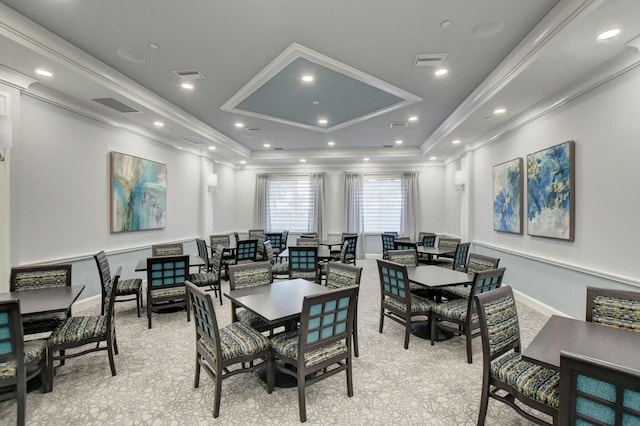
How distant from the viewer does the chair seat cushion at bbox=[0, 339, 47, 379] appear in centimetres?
188

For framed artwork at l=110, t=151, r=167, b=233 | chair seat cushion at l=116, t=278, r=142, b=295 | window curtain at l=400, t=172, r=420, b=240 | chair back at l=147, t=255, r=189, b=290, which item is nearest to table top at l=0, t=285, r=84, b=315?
chair back at l=147, t=255, r=189, b=290

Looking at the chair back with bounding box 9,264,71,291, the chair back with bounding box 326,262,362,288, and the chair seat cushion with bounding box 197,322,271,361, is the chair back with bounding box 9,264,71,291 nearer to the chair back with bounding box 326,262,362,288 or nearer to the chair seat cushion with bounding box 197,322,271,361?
the chair seat cushion with bounding box 197,322,271,361

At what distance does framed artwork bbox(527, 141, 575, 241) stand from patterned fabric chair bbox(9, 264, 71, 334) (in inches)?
228

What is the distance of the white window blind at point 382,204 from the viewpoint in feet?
29.4

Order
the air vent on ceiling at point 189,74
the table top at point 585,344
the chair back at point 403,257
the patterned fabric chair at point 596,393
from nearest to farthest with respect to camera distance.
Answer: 1. the patterned fabric chair at point 596,393
2. the table top at point 585,344
3. the air vent on ceiling at point 189,74
4. the chair back at point 403,257

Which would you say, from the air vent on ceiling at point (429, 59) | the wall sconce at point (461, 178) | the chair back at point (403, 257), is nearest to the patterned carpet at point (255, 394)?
the chair back at point (403, 257)

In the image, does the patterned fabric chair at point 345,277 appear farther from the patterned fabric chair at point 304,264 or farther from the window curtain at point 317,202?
the window curtain at point 317,202

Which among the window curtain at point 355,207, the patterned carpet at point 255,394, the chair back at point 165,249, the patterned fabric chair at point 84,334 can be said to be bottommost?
the patterned carpet at point 255,394

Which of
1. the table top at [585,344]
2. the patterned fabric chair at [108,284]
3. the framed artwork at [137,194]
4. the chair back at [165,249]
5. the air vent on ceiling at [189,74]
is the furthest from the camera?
the chair back at [165,249]

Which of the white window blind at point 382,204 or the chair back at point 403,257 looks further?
the white window blind at point 382,204

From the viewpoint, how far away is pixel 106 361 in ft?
9.50

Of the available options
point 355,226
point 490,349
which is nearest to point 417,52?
point 490,349

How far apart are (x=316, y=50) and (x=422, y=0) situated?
3.90ft

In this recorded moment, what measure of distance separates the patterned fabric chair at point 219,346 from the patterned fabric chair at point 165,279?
5.34ft
